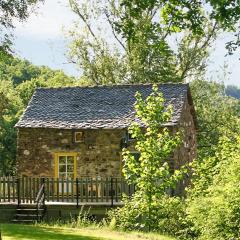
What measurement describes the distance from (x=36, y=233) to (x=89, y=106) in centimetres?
1326

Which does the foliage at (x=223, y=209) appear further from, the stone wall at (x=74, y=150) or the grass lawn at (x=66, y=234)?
the stone wall at (x=74, y=150)

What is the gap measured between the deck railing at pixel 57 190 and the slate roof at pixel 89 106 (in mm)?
4605

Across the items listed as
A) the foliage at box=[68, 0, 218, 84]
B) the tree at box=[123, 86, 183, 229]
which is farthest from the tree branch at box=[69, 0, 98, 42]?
the tree at box=[123, 86, 183, 229]

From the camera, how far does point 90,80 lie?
4453cm

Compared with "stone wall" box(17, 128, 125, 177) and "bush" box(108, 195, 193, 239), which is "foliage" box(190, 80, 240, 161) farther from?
"bush" box(108, 195, 193, 239)

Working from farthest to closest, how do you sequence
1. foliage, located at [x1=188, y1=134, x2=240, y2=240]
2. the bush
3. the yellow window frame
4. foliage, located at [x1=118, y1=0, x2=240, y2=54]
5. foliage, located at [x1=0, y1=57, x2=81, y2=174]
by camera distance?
foliage, located at [x1=0, y1=57, x2=81, y2=174], the yellow window frame, the bush, foliage, located at [x1=188, y1=134, x2=240, y2=240], foliage, located at [x1=118, y1=0, x2=240, y2=54]

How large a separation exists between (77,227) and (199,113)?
79.3ft

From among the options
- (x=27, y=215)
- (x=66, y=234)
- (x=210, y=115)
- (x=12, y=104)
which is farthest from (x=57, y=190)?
(x=12, y=104)

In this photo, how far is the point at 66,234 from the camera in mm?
17953

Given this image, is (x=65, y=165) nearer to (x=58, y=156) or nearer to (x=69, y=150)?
(x=58, y=156)

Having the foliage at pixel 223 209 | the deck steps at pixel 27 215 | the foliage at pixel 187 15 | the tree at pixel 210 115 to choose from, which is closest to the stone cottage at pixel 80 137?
the deck steps at pixel 27 215

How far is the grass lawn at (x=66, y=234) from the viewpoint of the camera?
17.0 meters

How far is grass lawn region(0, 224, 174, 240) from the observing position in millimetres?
17003

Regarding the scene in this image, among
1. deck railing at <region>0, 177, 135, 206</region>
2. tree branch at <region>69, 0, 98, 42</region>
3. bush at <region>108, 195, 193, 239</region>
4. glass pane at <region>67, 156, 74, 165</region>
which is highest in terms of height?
tree branch at <region>69, 0, 98, 42</region>
